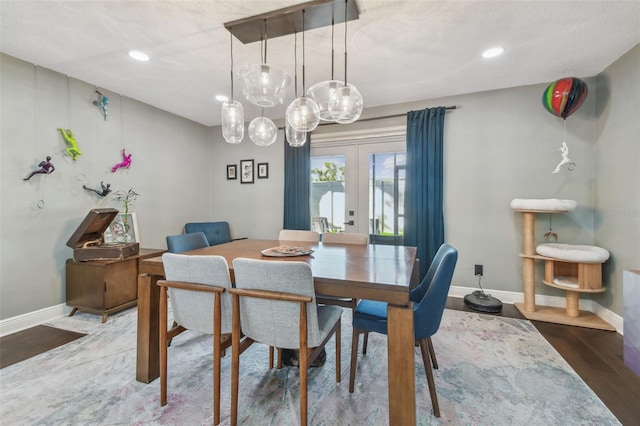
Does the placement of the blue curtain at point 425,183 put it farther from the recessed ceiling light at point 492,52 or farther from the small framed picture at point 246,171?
the small framed picture at point 246,171

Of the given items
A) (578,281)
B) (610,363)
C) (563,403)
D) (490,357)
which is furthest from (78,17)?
(578,281)

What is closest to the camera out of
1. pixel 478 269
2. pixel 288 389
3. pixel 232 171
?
pixel 288 389

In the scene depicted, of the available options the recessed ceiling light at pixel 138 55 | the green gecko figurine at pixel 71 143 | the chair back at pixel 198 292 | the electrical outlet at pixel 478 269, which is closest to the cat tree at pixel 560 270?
the electrical outlet at pixel 478 269

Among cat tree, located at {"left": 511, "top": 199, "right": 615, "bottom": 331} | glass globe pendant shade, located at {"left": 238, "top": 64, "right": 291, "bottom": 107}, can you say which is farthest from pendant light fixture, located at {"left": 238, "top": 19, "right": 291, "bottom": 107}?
cat tree, located at {"left": 511, "top": 199, "right": 615, "bottom": 331}

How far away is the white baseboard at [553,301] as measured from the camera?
8.49 feet

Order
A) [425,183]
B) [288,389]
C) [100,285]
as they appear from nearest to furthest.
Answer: [288,389] < [100,285] < [425,183]

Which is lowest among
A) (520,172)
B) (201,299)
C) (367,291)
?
(201,299)

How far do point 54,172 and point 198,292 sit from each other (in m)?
2.54

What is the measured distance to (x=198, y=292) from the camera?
4.87ft

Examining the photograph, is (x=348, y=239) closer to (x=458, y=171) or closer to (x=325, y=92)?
(x=325, y=92)

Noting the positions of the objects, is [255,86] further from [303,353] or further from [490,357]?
[490,357]

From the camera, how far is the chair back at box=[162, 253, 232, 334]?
56.2 inches

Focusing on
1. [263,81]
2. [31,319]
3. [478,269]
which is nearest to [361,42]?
[263,81]

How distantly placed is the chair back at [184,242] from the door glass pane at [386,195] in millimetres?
2286
